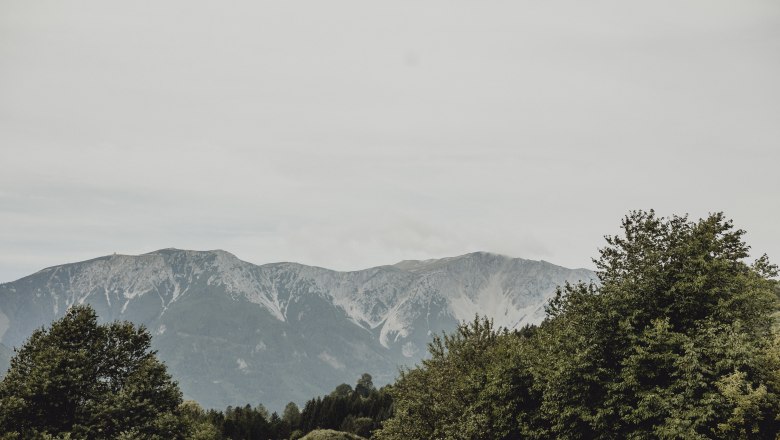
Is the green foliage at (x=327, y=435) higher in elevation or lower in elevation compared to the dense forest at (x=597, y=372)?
lower

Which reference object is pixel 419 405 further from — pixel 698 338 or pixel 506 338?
pixel 698 338

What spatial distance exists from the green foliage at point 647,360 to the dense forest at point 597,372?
10 cm

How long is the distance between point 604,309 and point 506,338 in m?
16.1

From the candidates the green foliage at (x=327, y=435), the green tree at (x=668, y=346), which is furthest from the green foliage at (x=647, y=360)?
the green foliage at (x=327, y=435)

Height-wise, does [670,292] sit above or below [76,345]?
above

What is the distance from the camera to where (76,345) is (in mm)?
41656

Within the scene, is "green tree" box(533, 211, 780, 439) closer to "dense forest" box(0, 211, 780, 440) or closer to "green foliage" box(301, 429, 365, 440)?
"dense forest" box(0, 211, 780, 440)

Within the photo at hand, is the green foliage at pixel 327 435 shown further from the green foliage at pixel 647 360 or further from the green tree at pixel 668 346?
the green tree at pixel 668 346

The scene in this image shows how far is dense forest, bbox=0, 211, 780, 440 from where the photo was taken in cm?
3116

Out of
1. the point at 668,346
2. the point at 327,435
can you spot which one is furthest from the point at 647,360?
the point at 327,435

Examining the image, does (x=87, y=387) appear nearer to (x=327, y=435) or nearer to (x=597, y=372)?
(x=327, y=435)

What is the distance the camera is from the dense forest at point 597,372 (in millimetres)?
31156

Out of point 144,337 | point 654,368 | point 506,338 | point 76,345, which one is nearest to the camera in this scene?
point 654,368

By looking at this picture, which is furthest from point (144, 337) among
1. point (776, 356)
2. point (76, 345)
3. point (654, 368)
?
point (776, 356)
